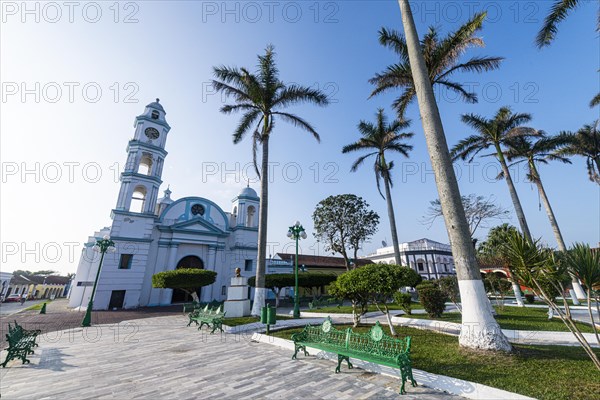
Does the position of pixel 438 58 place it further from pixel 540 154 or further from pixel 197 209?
pixel 197 209

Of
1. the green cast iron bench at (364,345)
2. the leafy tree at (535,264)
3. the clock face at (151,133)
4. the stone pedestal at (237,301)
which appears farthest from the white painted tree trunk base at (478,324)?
the clock face at (151,133)

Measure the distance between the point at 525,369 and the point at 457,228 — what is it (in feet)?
9.92

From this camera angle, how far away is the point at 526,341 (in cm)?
768

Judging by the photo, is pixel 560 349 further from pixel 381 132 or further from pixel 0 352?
pixel 381 132

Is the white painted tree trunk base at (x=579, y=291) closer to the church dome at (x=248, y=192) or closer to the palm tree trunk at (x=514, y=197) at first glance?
the palm tree trunk at (x=514, y=197)

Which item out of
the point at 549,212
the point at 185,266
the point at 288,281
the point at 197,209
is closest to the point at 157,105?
the point at 197,209

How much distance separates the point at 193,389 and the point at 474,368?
5355 mm

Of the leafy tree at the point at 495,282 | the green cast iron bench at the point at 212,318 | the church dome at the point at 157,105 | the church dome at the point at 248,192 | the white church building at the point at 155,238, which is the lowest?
the green cast iron bench at the point at 212,318

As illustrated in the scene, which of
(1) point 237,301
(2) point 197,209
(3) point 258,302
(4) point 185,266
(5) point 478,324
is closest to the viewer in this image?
(5) point 478,324

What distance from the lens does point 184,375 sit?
17.3ft

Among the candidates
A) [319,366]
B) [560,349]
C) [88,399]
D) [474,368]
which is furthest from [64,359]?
[560,349]

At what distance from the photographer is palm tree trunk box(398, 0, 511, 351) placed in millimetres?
5555

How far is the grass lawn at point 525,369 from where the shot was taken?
12.8ft

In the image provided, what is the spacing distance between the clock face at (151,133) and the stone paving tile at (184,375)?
21.5 metres
